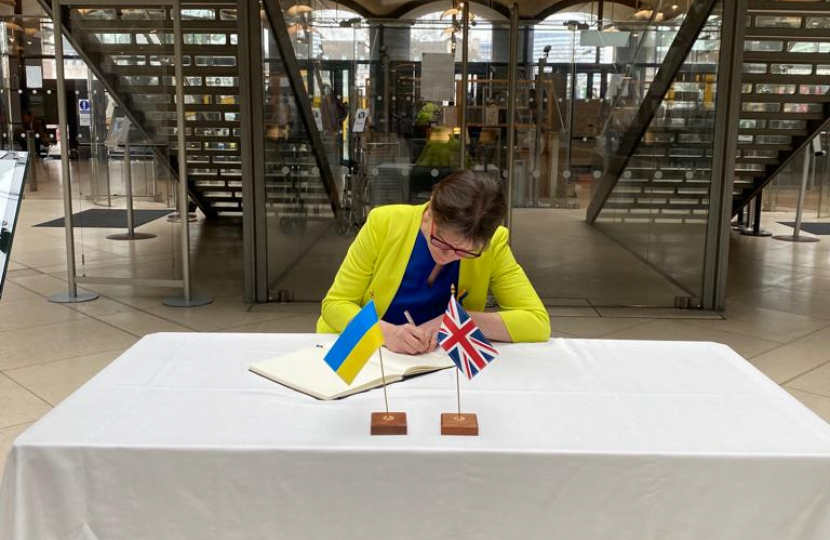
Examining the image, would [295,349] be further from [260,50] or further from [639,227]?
[639,227]

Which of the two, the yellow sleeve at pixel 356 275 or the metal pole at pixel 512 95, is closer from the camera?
the yellow sleeve at pixel 356 275

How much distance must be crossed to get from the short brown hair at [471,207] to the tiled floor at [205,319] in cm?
216

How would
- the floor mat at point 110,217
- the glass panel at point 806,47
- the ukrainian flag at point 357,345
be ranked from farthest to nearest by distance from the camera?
the glass panel at point 806,47 → the floor mat at point 110,217 → the ukrainian flag at point 357,345

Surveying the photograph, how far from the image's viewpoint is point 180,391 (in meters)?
1.96

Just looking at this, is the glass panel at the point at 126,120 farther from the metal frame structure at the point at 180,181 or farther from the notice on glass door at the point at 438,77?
the notice on glass door at the point at 438,77

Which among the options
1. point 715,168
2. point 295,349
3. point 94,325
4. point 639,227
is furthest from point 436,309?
point 639,227

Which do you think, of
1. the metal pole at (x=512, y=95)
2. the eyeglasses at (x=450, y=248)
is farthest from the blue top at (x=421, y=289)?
the metal pole at (x=512, y=95)

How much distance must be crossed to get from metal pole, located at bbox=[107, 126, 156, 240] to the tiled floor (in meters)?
0.11

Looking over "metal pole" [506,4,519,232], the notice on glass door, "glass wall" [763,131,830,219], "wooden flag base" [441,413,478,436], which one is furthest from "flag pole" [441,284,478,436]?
"glass wall" [763,131,830,219]

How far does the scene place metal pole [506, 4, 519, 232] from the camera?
19.6 feet

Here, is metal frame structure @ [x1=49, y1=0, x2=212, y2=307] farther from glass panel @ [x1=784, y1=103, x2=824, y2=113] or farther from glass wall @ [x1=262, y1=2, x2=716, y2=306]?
glass panel @ [x1=784, y1=103, x2=824, y2=113]

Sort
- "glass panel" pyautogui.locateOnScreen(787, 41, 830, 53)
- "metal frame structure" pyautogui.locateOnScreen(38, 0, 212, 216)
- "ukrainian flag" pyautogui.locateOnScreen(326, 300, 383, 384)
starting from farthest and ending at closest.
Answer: "glass panel" pyautogui.locateOnScreen(787, 41, 830, 53)
"metal frame structure" pyautogui.locateOnScreen(38, 0, 212, 216)
"ukrainian flag" pyautogui.locateOnScreen(326, 300, 383, 384)

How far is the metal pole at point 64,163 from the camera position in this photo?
5723mm

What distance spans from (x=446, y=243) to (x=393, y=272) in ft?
1.13
